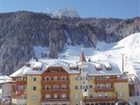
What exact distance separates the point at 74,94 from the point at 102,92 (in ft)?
20.7

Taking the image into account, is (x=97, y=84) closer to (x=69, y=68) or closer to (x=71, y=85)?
(x=71, y=85)

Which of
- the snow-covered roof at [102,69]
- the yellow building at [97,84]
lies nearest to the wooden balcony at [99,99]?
the yellow building at [97,84]

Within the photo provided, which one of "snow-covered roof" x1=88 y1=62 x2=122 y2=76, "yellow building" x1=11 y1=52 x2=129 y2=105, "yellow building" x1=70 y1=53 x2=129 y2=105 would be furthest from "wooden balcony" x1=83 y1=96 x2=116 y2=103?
"snow-covered roof" x1=88 y1=62 x2=122 y2=76

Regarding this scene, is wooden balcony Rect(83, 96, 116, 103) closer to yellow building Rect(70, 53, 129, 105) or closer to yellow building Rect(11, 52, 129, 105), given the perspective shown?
yellow building Rect(11, 52, 129, 105)

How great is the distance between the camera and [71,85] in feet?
283

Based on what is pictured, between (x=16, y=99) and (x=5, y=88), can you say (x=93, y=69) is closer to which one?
(x=16, y=99)

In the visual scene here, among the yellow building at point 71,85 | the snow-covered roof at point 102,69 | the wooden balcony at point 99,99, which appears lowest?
the wooden balcony at point 99,99

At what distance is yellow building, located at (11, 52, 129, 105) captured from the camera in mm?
85000

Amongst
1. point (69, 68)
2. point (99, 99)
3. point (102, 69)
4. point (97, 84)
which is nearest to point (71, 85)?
point (69, 68)

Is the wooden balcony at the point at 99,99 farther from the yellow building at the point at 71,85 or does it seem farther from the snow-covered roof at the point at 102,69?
the snow-covered roof at the point at 102,69

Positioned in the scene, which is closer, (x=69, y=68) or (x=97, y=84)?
(x=97, y=84)

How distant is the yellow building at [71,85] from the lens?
279 ft

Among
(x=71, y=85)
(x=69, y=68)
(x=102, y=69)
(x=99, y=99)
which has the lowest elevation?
(x=99, y=99)

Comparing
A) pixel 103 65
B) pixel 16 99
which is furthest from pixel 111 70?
pixel 16 99
